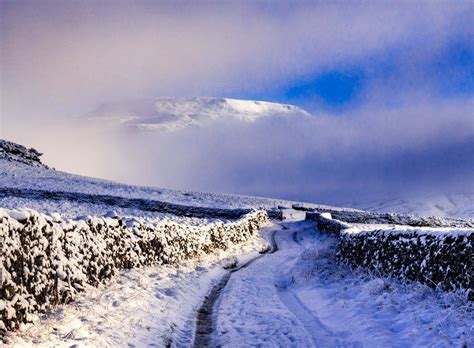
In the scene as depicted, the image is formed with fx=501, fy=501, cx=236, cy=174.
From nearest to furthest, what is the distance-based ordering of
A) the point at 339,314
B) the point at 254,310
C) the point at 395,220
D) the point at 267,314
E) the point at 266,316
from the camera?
the point at 339,314, the point at 266,316, the point at 267,314, the point at 254,310, the point at 395,220

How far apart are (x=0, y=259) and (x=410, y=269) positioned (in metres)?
11.0

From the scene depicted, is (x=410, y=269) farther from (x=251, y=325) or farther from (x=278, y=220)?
(x=278, y=220)

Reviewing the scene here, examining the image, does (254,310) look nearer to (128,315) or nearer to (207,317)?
(207,317)

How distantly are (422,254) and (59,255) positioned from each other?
383 inches

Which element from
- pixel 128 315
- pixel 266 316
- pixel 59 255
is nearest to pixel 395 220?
pixel 266 316

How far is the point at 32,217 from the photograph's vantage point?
11062 mm

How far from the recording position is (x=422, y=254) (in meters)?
14.1

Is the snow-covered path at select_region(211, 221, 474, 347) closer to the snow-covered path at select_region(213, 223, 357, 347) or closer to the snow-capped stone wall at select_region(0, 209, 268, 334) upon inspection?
the snow-covered path at select_region(213, 223, 357, 347)

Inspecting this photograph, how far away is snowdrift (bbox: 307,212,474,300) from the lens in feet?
38.8

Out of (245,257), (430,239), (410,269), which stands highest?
(430,239)

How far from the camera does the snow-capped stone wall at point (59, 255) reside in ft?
32.2

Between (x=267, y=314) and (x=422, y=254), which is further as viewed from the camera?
(x=267, y=314)

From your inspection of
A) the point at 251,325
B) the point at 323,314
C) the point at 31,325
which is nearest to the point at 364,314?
the point at 323,314

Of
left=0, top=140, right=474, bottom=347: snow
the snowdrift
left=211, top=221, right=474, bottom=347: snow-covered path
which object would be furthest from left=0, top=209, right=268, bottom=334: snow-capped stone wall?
the snowdrift
